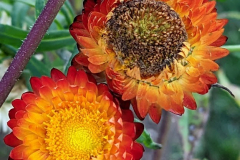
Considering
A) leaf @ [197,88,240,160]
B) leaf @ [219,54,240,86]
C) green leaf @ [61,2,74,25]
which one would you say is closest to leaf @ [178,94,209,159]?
green leaf @ [61,2,74,25]

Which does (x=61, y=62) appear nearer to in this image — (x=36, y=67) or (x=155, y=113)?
(x=36, y=67)

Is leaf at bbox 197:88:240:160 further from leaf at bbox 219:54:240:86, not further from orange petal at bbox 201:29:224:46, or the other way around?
orange petal at bbox 201:29:224:46

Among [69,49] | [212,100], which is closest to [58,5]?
[69,49]

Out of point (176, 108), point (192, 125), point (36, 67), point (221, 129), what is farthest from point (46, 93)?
point (221, 129)

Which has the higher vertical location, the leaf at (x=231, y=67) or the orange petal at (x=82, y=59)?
the orange petal at (x=82, y=59)

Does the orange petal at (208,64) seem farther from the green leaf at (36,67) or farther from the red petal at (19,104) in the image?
the green leaf at (36,67)

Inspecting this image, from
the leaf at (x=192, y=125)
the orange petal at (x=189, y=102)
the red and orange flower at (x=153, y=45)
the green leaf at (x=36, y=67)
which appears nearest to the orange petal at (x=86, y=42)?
the red and orange flower at (x=153, y=45)

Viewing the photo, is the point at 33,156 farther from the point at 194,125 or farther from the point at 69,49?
the point at 194,125
